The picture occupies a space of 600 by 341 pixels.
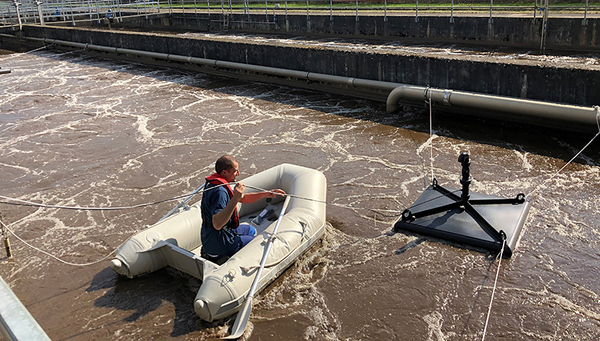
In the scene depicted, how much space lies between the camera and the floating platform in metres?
5.65

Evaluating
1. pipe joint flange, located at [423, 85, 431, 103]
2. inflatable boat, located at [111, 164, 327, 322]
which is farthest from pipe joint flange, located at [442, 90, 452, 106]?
inflatable boat, located at [111, 164, 327, 322]

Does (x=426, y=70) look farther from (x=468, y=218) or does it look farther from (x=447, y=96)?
(x=468, y=218)

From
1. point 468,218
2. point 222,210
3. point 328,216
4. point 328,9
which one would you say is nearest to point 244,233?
point 222,210

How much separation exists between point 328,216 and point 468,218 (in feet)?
5.69

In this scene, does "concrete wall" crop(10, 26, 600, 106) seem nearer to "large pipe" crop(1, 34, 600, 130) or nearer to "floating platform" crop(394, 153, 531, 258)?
"large pipe" crop(1, 34, 600, 130)

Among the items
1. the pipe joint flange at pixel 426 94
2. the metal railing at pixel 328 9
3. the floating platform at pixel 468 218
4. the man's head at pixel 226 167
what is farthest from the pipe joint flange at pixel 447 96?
the man's head at pixel 226 167

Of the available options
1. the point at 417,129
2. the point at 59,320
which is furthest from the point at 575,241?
the point at 59,320

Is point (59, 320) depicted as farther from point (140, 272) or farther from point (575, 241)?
point (575, 241)

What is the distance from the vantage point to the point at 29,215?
290 inches

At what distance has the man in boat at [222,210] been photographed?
472 centimetres

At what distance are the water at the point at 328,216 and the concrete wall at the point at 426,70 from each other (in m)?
0.68

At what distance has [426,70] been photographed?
10.6m

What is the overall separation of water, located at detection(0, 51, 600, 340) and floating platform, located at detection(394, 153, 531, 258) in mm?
138

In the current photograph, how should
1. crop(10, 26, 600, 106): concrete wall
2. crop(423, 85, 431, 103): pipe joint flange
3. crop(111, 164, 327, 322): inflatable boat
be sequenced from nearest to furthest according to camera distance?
crop(111, 164, 327, 322): inflatable boat < crop(10, 26, 600, 106): concrete wall < crop(423, 85, 431, 103): pipe joint flange
